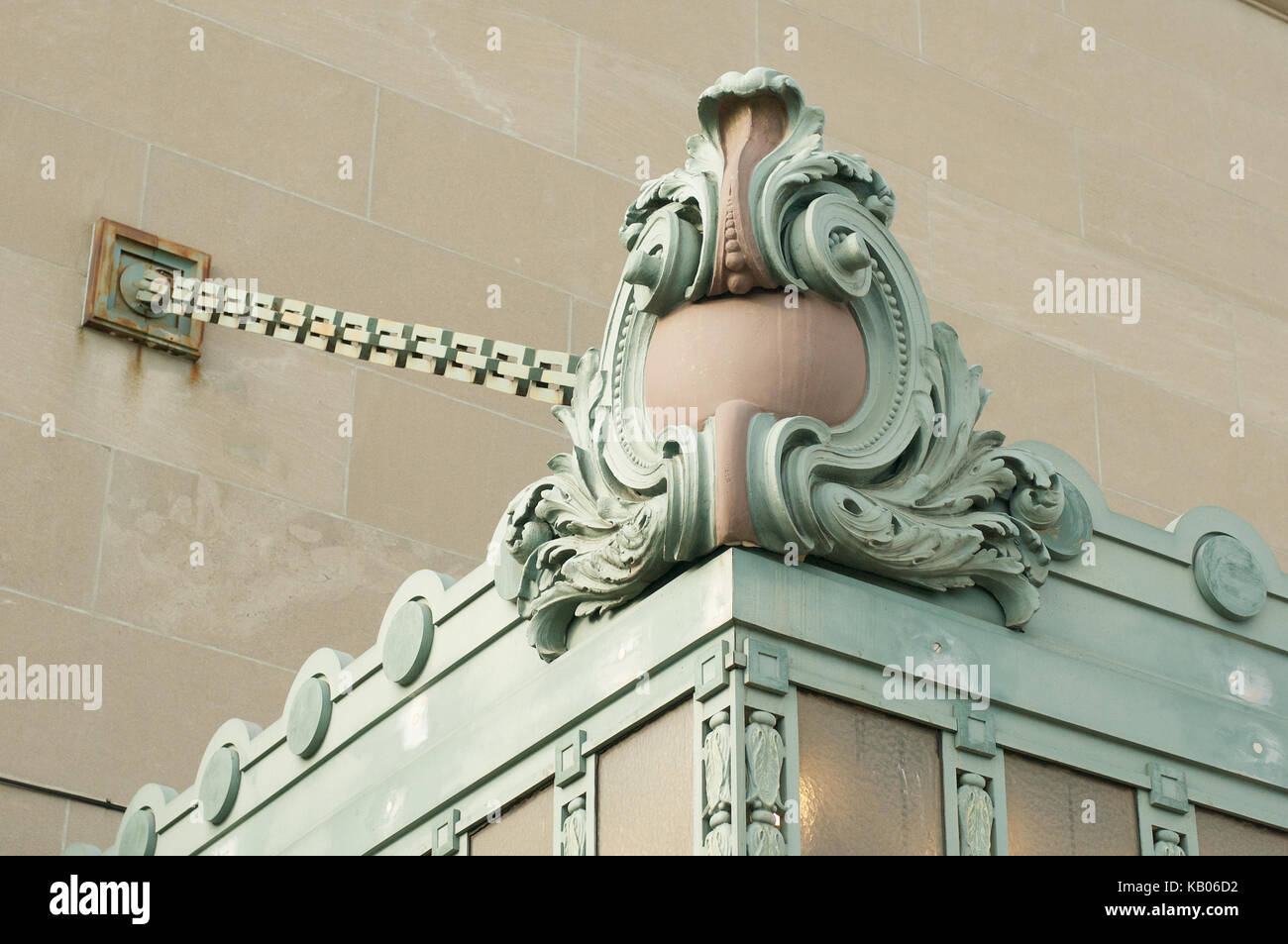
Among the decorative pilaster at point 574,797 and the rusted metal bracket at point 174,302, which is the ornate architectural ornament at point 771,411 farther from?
the rusted metal bracket at point 174,302

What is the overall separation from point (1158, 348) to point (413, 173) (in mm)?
6651

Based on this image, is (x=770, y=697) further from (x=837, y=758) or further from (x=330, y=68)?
(x=330, y=68)

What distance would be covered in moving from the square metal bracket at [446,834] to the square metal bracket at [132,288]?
5.97 meters

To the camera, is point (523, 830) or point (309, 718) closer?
point (523, 830)

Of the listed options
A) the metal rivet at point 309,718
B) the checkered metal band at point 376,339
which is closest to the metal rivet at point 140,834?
the metal rivet at point 309,718

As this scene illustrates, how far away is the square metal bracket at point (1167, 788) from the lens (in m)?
9.52

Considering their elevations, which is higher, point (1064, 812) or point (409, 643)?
point (409, 643)

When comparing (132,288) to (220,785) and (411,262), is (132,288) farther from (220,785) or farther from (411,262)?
(220,785)

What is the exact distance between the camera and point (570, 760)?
935 centimetres

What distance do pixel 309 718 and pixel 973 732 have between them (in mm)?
3496

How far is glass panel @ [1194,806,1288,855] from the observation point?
9.65 meters

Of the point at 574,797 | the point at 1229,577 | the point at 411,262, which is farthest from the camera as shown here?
the point at 411,262

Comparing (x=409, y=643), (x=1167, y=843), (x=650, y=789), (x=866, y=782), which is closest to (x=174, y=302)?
(x=409, y=643)

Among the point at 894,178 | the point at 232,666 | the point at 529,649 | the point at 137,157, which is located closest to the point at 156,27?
the point at 137,157
